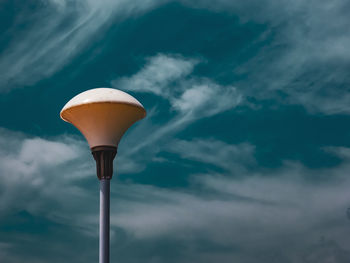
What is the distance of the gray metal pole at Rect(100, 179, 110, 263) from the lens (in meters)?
8.25

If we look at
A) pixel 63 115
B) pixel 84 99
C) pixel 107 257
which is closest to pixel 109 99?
pixel 84 99

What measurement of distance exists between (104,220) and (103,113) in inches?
70.3

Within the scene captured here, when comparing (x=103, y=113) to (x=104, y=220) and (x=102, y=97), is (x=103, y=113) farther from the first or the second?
(x=104, y=220)

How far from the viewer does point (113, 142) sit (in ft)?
29.0

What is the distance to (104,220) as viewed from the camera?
8.37 m

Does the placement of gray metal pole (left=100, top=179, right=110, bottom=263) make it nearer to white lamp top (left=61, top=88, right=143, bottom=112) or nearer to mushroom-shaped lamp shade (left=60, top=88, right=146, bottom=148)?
mushroom-shaped lamp shade (left=60, top=88, right=146, bottom=148)

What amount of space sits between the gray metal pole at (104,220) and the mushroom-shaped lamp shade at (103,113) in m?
0.76

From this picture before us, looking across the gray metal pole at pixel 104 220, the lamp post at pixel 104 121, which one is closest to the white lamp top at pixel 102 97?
the lamp post at pixel 104 121

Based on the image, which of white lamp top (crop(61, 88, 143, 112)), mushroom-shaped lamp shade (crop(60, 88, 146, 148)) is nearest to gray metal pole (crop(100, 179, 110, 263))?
mushroom-shaped lamp shade (crop(60, 88, 146, 148))

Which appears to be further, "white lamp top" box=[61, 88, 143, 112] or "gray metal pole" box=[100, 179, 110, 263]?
"white lamp top" box=[61, 88, 143, 112]

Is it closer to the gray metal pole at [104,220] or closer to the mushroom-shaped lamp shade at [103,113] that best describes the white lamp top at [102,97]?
the mushroom-shaped lamp shade at [103,113]

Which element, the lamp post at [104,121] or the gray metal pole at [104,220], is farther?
the lamp post at [104,121]

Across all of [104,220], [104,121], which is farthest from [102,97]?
[104,220]

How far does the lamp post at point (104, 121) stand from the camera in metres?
8.45
